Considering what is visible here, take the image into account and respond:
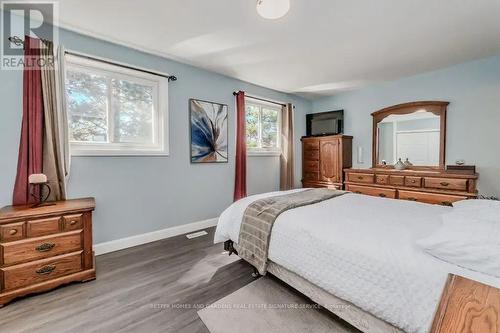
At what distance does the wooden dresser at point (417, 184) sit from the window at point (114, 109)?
3279 millimetres

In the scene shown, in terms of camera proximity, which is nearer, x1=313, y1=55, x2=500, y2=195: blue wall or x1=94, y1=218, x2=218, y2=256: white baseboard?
x1=94, y1=218, x2=218, y2=256: white baseboard

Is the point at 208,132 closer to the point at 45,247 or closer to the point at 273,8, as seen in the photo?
the point at 273,8

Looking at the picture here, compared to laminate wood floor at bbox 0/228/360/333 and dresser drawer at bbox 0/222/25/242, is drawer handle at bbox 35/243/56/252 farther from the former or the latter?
laminate wood floor at bbox 0/228/360/333

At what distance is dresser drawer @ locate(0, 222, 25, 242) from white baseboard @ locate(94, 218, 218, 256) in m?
0.87

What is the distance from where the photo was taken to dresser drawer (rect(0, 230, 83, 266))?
170 cm

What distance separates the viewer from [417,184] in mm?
3271

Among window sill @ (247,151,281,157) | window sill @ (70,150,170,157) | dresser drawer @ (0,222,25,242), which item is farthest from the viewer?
window sill @ (247,151,281,157)

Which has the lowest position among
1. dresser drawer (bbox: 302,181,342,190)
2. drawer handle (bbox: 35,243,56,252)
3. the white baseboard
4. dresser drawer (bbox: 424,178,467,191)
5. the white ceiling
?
the white baseboard

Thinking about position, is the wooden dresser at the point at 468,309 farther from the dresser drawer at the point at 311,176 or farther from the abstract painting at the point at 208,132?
the dresser drawer at the point at 311,176

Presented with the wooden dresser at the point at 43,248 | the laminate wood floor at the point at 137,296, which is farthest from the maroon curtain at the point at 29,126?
the laminate wood floor at the point at 137,296

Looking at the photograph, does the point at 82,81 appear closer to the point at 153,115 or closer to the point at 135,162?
the point at 153,115

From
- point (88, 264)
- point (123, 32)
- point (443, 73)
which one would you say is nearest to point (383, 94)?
point (443, 73)

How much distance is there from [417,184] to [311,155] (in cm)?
195

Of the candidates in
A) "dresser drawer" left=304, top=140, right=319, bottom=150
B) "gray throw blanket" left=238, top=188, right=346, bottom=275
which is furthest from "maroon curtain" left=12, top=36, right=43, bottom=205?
"dresser drawer" left=304, top=140, right=319, bottom=150
